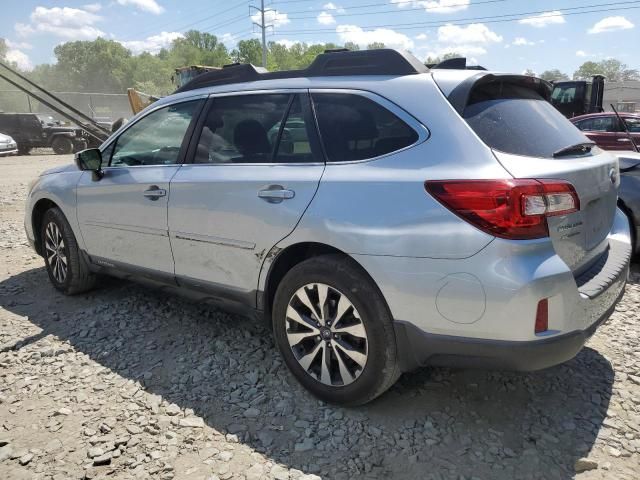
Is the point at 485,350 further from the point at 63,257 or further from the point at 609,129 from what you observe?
the point at 609,129

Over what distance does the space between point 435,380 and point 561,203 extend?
4.38ft

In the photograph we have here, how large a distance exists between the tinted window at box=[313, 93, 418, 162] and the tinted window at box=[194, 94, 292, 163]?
331 millimetres

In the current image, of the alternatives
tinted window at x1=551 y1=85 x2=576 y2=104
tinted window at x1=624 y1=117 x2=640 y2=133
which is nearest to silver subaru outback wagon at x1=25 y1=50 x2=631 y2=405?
tinted window at x1=624 y1=117 x2=640 y2=133

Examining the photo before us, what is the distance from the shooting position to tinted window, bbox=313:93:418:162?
2.54 meters

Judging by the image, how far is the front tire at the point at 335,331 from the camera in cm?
253

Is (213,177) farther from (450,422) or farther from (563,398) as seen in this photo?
(563,398)

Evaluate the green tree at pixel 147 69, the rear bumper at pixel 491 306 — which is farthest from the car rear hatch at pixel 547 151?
the green tree at pixel 147 69

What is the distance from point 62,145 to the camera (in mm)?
21359

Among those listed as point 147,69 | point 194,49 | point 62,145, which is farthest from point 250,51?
point 62,145

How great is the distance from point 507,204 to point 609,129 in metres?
11.2

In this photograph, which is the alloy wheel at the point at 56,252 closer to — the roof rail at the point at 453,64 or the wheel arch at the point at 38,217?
the wheel arch at the point at 38,217

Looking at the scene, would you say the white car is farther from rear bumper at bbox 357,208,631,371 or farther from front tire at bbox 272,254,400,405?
rear bumper at bbox 357,208,631,371

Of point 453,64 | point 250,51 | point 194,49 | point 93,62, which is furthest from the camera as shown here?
point 93,62

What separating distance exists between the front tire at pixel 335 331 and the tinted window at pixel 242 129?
A: 2.61 feet
